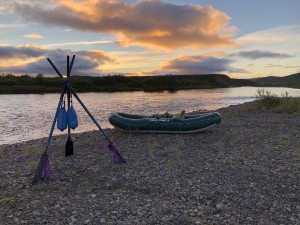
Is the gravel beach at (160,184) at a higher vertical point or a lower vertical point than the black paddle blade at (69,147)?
lower

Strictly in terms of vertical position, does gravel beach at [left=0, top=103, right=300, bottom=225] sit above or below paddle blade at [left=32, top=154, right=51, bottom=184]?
below

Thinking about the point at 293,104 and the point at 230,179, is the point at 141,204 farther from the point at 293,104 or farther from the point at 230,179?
the point at 293,104

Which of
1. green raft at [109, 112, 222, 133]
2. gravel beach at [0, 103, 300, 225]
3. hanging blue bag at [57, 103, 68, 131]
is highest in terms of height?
hanging blue bag at [57, 103, 68, 131]

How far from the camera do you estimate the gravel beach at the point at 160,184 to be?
715 cm

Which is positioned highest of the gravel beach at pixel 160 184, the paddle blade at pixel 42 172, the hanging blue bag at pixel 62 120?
the hanging blue bag at pixel 62 120

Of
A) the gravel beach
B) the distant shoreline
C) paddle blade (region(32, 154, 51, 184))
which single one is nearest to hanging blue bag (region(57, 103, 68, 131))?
the gravel beach

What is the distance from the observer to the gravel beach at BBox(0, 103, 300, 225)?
715cm

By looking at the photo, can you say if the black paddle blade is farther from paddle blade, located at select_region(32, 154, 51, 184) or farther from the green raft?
the green raft

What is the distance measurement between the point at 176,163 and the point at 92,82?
79981 millimetres

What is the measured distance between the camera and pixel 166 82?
369ft

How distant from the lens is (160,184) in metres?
8.99

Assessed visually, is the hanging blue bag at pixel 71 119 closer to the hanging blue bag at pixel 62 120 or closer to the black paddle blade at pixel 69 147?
the hanging blue bag at pixel 62 120

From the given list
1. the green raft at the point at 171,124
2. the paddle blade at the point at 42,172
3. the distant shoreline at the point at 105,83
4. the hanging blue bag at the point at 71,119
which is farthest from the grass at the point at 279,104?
the distant shoreline at the point at 105,83

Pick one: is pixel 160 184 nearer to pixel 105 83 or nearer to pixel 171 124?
pixel 171 124
